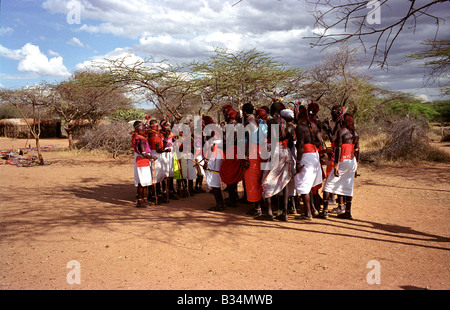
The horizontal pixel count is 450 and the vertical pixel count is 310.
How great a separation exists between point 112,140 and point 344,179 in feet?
42.2

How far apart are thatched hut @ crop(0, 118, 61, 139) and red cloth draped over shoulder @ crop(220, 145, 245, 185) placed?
83.0 feet

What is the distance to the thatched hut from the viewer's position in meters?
27.0

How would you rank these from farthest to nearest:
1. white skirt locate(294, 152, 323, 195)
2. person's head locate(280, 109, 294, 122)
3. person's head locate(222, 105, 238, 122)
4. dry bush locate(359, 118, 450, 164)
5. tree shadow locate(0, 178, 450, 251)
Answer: dry bush locate(359, 118, 450, 164)
person's head locate(222, 105, 238, 122)
white skirt locate(294, 152, 323, 195)
person's head locate(280, 109, 294, 122)
tree shadow locate(0, 178, 450, 251)

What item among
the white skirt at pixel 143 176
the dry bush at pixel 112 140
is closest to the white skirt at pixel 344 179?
the white skirt at pixel 143 176

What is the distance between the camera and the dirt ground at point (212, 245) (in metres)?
3.51

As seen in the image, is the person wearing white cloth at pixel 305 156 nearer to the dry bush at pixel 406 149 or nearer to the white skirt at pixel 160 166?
the white skirt at pixel 160 166

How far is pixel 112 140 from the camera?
640 inches

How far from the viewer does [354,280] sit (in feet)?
11.4

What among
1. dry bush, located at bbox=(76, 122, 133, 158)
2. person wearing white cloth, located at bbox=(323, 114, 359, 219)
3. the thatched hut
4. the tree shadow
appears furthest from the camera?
the thatched hut

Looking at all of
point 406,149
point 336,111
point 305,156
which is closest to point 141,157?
point 305,156

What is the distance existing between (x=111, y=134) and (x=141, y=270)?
13.4 m

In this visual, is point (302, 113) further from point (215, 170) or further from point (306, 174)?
point (215, 170)

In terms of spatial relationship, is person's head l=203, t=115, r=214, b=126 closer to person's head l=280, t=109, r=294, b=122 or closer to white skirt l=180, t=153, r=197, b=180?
white skirt l=180, t=153, r=197, b=180

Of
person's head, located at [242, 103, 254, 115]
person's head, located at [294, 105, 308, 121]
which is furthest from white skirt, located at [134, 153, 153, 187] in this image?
person's head, located at [294, 105, 308, 121]
